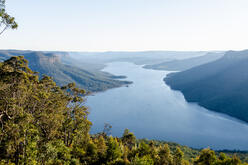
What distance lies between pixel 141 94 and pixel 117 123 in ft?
213

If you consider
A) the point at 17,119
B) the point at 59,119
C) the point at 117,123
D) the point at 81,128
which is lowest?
the point at 117,123

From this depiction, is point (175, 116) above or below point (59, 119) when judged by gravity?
below

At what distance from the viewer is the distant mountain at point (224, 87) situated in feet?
413

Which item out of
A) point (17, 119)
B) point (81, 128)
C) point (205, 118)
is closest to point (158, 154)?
point (81, 128)

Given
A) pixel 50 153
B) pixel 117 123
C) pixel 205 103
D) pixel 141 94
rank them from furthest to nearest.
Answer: pixel 141 94 → pixel 205 103 → pixel 117 123 → pixel 50 153

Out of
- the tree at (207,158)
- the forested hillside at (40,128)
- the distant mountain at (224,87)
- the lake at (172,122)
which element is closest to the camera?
the forested hillside at (40,128)

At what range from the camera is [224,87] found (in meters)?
151

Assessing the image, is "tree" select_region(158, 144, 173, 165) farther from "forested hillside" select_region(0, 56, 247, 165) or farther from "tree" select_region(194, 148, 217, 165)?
"tree" select_region(194, 148, 217, 165)

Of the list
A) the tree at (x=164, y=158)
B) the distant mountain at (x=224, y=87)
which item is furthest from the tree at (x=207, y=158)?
the distant mountain at (x=224, y=87)

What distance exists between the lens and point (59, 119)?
23.1 m

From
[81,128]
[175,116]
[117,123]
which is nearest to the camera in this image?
[81,128]

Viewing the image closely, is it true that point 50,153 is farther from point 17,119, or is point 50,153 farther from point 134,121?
point 134,121

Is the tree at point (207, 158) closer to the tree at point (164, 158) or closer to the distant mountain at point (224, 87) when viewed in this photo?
the tree at point (164, 158)

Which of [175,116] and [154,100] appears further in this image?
[154,100]
